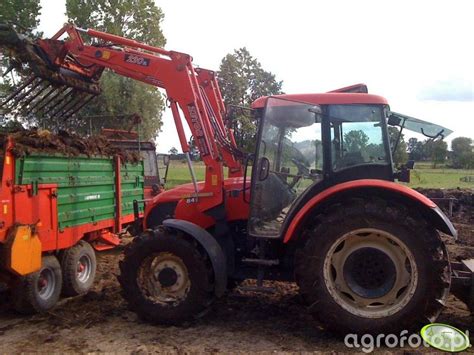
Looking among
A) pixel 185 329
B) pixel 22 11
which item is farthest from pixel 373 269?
pixel 22 11

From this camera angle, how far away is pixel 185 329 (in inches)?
200

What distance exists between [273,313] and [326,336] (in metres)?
0.89

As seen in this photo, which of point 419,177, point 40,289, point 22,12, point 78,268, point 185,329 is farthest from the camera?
point 22,12

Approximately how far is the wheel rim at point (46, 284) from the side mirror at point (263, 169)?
278cm

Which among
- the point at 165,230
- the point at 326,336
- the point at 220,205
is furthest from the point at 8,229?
the point at 326,336

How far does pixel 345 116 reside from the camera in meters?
5.00

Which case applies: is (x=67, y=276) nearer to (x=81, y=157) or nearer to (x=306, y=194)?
(x=81, y=157)

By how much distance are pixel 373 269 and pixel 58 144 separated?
13.0 feet

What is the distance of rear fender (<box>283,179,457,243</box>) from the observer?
461 centimetres

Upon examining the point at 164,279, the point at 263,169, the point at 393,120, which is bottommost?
the point at 164,279

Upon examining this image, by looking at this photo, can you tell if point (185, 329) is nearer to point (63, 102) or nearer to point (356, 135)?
point (356, 135)

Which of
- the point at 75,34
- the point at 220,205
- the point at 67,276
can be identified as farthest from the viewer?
the point at 75,34

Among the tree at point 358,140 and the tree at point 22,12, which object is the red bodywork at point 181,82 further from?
the tree at point 22,12

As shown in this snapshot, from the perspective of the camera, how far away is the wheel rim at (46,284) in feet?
18.8
